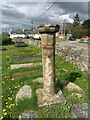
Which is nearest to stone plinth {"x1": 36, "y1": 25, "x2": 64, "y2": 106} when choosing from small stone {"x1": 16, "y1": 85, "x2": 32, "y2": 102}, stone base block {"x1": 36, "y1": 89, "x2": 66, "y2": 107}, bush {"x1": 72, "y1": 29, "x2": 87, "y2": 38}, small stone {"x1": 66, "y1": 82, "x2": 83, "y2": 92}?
stone base block {"x1": 36, "y1": 89, "x2": 66, "y2": 107}

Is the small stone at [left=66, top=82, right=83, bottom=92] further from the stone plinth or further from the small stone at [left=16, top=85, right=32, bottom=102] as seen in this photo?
the small stone at [left=16, top=85, right=32, bottom=102]

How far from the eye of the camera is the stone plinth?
Answer: 18.1 ft

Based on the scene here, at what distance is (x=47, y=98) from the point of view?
5664mm

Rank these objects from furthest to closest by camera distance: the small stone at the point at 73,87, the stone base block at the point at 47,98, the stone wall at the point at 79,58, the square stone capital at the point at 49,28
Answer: the stone wall at the point at 79,58, the small stone at the point at 73,87, the square stone capital at the point at 49,28, the stone base block at the point at 47,98

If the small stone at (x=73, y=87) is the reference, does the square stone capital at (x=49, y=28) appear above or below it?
above

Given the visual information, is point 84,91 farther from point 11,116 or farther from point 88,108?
point 11,116

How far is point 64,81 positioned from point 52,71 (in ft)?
5.08

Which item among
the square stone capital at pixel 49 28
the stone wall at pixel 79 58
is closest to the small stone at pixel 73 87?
the square stone capital at pixel 49 28

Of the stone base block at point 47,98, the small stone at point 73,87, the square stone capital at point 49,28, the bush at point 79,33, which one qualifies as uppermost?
the bush at point 79,33

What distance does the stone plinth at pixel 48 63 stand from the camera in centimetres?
552

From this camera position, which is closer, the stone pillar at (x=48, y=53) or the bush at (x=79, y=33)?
the stone pillar at (x=48, y=53)

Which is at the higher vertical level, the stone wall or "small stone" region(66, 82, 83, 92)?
the stone wall

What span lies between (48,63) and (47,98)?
1.03 metres

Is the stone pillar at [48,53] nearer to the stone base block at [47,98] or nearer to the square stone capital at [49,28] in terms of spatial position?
the square stone capital at [49,28]
